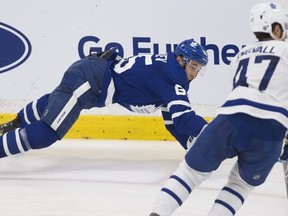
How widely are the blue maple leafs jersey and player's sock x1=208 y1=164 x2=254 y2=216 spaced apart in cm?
80

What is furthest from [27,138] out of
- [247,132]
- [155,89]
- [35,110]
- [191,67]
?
[247,132]

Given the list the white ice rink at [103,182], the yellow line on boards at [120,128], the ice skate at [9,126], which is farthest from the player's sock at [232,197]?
the yellow line on boards at [120,128]

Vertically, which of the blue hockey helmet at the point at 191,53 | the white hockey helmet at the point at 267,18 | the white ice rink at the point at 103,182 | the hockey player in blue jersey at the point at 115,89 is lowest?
the white ice rink at the point at 103,182

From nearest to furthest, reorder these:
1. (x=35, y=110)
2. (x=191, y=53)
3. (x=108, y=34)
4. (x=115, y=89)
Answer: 1. (x=191, y=53)
2. (x=115, y=89)
3. (x=35, y=110)
4. (x=108, y=34)

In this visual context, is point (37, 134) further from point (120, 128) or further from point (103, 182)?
point (120, 128)

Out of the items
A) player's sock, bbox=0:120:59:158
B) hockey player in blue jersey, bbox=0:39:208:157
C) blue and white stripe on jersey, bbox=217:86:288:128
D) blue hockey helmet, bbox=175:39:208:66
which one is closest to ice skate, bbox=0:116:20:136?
hockey player in blue jersey, bbox=0:39:208:157

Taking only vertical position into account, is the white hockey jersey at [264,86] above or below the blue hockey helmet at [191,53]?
above

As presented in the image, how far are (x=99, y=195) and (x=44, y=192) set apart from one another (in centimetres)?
24

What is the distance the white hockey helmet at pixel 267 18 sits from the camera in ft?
7.84

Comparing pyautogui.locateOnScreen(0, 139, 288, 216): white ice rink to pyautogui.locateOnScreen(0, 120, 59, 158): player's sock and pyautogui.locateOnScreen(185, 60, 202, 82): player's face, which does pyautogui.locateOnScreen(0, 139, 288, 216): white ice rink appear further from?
pyautogui.locateOnScreen(185, 60, 202, 82): player's face

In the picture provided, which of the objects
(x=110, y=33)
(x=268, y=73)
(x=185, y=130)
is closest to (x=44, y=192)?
(x=185, y=130)

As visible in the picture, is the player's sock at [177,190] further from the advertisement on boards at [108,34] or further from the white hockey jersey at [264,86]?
the advertisement on boards at [108,34]

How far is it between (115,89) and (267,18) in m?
1.30

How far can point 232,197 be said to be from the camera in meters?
2.36
